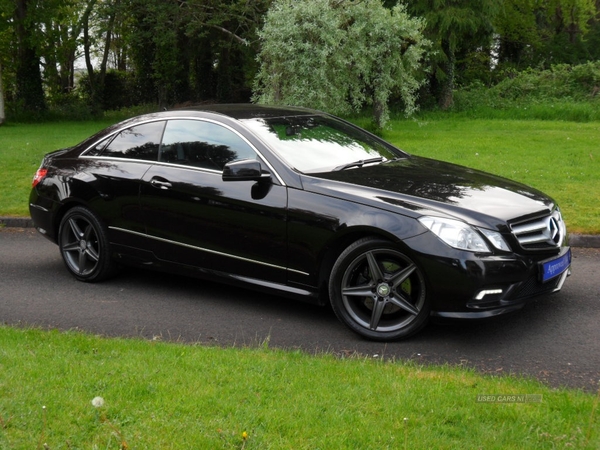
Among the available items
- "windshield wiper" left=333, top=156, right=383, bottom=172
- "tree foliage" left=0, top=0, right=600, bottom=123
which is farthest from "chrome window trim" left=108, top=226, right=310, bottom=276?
"tree foliage" left=0, top=0, right=600, bottom=123

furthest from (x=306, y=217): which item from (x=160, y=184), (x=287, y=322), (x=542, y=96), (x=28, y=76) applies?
(x=28, y=76)

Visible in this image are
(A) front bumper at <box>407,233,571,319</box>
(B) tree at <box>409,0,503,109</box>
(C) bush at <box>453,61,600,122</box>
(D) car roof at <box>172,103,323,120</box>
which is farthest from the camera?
(B) tree at <box>409,0,503,109</box>

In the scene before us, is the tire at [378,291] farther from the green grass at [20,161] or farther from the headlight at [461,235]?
the green grass at [20,161]

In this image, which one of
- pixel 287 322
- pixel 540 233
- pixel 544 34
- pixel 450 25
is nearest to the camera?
pixel 540 233

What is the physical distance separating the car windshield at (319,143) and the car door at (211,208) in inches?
10.1

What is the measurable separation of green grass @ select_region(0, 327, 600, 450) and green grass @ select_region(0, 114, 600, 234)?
16.1ft

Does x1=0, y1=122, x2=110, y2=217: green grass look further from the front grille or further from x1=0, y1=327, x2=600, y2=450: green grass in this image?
the front grille

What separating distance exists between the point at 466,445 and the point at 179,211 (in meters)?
3.63

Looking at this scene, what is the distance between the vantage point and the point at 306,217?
5613 mm

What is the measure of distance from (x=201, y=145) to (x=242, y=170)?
853 millimetres

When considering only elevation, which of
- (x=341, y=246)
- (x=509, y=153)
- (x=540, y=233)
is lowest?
(x=341, y=246)

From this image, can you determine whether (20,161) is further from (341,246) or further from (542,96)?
(542,96)

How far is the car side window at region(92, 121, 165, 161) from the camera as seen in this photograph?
6.76 m

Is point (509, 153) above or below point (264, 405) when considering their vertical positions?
above
